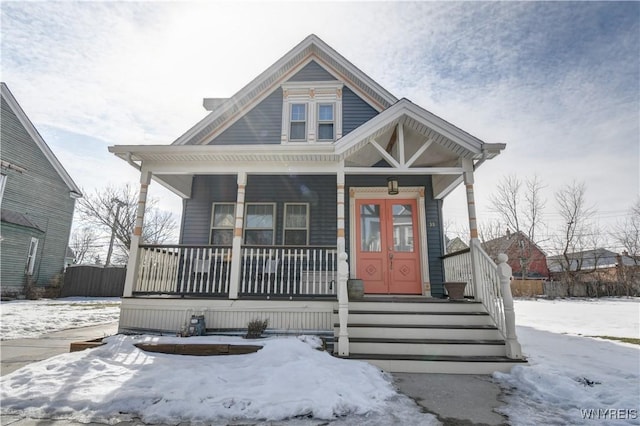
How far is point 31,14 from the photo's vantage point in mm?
6656

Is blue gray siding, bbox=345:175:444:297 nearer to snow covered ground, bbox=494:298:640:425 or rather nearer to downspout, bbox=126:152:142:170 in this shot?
snow covered ground, bbox=494:298:640:425

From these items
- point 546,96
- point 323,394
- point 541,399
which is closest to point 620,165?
point 546,96

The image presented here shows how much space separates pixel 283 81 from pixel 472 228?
6279 millimetres

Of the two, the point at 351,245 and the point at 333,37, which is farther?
the point at 333,37

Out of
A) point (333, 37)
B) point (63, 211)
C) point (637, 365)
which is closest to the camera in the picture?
point (637, 365)

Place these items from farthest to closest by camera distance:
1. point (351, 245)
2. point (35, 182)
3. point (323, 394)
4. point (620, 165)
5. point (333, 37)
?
1. point (620, 165)
2. point (35, 182)
3. point (333, 37)
4. point (351, 245)
5. point (323, 394)

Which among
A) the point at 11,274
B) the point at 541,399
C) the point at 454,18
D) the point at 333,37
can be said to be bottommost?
the point at 541,399

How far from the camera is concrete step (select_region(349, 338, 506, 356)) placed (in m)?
4.37

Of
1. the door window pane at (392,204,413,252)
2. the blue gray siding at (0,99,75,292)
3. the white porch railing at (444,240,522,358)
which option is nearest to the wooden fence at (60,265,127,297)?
the blue gray siding at (0,99,75,292)

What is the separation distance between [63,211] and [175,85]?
45.7ft

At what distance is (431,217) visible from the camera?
24.2 feet

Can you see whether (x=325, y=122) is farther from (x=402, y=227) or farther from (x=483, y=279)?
(x=483, y=279)

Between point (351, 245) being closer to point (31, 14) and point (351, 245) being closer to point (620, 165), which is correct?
point (31, 14)

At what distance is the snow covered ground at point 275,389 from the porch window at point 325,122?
5.41 metres
